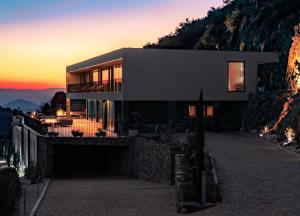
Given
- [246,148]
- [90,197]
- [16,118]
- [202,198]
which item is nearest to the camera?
[202,198]

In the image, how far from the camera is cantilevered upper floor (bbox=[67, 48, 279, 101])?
33825 millimetres

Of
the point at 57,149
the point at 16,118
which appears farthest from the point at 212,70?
the point at 16,118

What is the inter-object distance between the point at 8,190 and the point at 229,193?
8.68 m

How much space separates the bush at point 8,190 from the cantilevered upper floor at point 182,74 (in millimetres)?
14333

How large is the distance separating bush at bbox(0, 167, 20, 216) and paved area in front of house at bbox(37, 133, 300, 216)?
1.11 metres

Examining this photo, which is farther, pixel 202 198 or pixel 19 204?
pixel 19 204

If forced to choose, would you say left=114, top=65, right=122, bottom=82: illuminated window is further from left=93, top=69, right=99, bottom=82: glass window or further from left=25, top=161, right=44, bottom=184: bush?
left=25, top=161, right=44, bottom=184: bush

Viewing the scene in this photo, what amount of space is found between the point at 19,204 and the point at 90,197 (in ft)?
9.71

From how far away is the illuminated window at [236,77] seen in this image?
120 ft

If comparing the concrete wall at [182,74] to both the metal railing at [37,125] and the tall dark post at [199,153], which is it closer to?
the metal railing at [37,125]

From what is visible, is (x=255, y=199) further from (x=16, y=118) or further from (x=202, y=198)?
(x=16, y=118)

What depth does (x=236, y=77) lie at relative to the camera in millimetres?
36750

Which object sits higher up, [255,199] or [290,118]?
[290,118]

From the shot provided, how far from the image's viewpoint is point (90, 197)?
65.3ft
